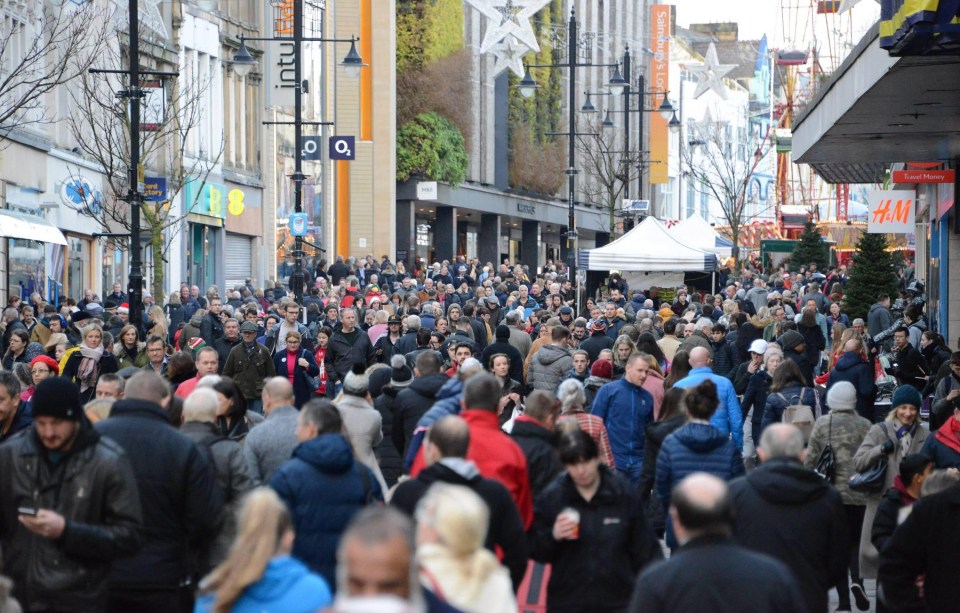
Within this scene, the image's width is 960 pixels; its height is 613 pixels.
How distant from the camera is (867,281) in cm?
3152

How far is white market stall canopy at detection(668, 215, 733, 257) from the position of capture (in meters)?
41.9

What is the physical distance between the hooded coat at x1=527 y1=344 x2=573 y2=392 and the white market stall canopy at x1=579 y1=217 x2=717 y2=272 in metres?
17.7

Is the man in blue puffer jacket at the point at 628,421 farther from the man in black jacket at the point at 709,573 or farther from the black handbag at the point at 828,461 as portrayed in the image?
the man in black jacket at the point at 709,573

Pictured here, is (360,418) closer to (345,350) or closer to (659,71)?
(345,350)

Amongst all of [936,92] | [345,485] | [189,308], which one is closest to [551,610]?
[345,485]

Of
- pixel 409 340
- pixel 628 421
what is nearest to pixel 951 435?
pixel 628 421

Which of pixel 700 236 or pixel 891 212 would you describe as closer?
pixel 891 212

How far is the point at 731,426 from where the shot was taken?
1223cm

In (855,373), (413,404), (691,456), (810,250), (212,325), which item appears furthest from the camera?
(810,250)

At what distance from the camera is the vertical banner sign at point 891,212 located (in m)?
33.8

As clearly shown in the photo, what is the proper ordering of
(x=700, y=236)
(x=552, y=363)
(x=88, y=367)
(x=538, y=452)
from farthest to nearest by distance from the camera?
(x=700, y=236) < (x=552, y=363) < (x=88, y=367) < (x=538, y=452)

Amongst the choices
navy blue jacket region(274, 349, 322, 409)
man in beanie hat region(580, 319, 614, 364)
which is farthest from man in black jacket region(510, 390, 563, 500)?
man in beanie hat region(580, 319, 614, 364)

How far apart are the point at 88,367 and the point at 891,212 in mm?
22234

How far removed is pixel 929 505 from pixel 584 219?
268 feet
